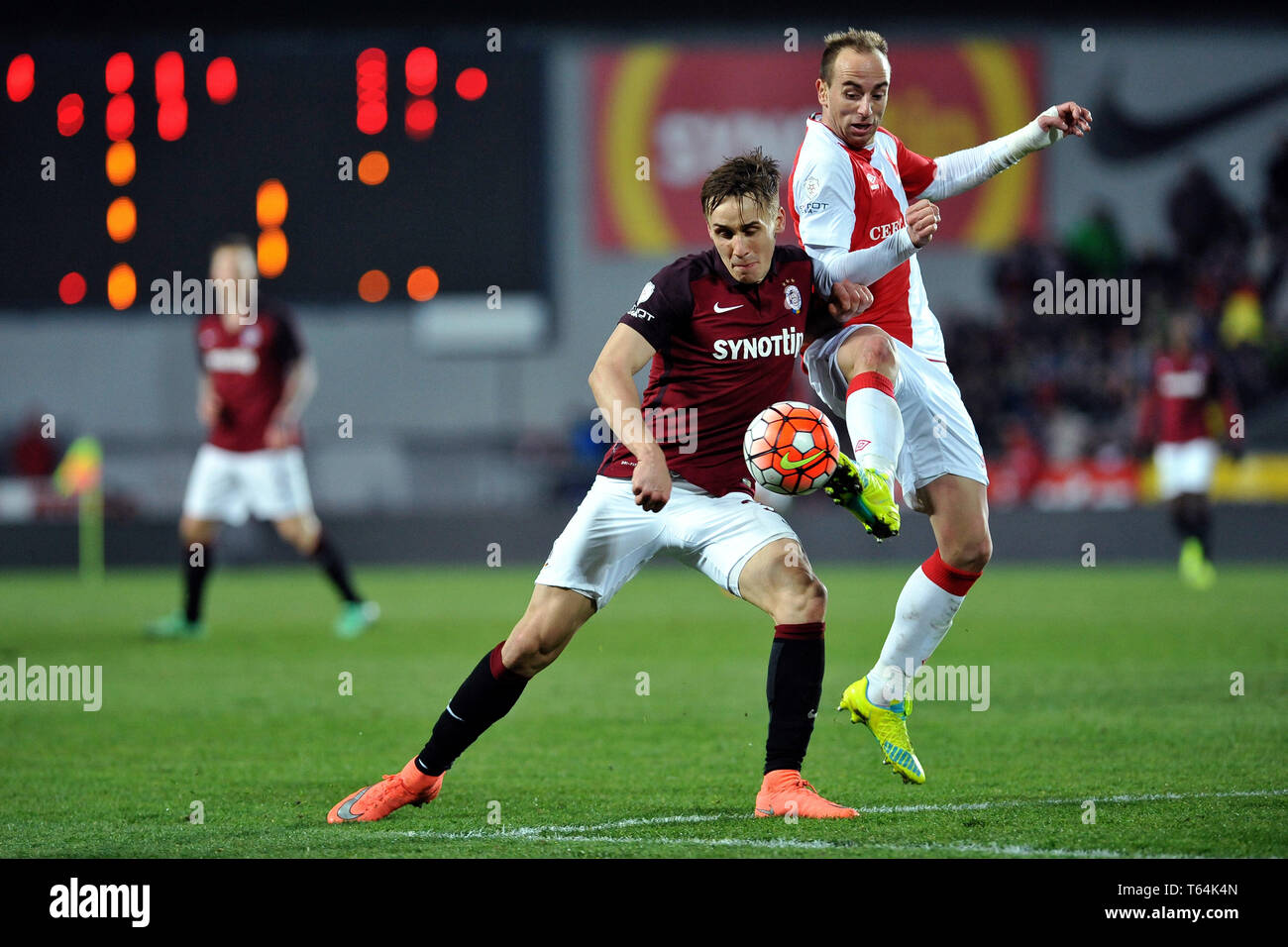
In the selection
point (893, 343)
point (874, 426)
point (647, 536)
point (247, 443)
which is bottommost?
point (647, 536)

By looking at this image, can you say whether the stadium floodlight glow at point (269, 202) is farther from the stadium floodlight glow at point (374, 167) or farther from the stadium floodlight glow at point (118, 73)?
the stadium floodlight glow at point (118, 73)

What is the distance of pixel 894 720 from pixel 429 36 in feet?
39.8

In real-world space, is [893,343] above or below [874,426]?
above

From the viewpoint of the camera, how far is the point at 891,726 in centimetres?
525

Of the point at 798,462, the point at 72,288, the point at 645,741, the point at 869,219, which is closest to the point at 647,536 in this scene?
the point at 798,462

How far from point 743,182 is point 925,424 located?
125 cm

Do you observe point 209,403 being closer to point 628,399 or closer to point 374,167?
point 374,167

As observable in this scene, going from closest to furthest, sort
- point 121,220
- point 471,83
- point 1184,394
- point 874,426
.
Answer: point 874,426 < point 121,220 < point 471,83 < point 1184,394

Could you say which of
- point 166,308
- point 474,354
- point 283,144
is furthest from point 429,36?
point 474,354

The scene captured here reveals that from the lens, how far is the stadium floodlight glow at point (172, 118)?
1350cm

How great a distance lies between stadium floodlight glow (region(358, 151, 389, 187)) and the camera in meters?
14.2

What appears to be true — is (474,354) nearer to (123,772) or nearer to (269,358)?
(269,358)

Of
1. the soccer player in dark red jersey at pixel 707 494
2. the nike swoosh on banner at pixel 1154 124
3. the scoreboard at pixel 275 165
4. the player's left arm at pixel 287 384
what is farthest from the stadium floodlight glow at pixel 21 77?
the nike swoosh on banner at pixel 1154 124

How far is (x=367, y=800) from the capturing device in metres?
4.75
